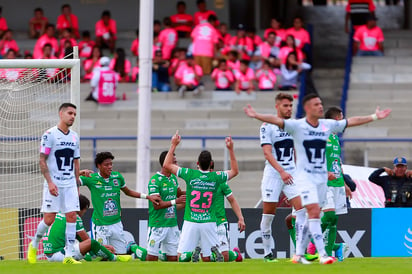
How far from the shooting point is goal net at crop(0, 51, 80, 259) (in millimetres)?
18672

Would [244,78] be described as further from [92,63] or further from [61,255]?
[61,255]

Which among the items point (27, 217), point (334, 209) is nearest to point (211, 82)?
point (27, 217)

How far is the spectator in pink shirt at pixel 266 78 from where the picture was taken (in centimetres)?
2691

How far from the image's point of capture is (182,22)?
96.0ft

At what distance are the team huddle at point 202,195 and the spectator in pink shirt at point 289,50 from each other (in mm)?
9710

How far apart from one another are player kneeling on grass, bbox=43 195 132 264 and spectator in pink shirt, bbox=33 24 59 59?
11577mm

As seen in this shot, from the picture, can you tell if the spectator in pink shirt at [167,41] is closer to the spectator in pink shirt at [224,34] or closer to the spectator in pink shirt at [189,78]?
the spectator in pink shirt at [189,78]

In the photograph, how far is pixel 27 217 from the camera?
765 inches

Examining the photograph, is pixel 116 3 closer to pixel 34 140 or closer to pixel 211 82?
pixel 211 82

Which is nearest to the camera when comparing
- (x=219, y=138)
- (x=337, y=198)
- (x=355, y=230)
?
(x=337, y=198)

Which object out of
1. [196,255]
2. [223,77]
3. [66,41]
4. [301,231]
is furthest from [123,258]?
[66,41]

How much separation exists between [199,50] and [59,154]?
12.5m

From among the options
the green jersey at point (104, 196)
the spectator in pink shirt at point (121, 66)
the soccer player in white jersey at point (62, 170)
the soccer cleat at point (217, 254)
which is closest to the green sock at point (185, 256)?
the soccer cleat at point (217, 254)

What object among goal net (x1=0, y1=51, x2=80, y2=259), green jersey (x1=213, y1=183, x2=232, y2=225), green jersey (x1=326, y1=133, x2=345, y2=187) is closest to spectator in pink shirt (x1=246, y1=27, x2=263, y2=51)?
goal net (x1=0, y1=51, x2=80, y2=259)
